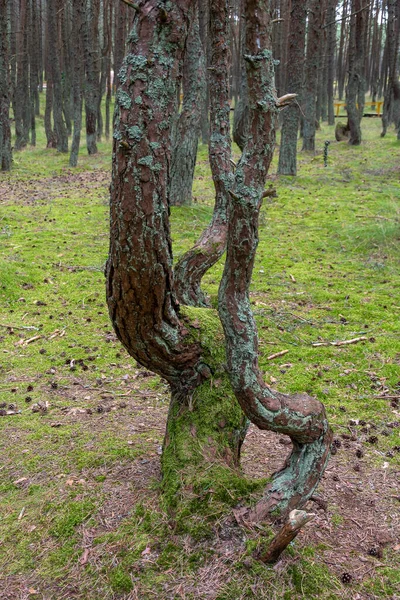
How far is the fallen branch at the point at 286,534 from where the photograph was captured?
264 cm

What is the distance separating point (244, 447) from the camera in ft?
14.9

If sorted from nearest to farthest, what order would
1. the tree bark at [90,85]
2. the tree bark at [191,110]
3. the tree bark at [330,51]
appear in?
the tree bark at [191,110], the tree bark at [90,85], the tree bark at [330,51]

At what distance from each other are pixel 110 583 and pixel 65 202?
1155cm

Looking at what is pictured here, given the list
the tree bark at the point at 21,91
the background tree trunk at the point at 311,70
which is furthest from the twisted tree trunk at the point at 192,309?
the tree bark at the point at 21,91

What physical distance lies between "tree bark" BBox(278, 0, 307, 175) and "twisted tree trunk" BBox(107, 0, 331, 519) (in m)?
11.6

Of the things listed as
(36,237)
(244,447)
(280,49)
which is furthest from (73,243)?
(280,49)

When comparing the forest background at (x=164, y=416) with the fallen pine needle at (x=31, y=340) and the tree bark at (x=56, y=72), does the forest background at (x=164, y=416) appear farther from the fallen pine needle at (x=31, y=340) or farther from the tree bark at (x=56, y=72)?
the tree bark at (x=56, y=72)

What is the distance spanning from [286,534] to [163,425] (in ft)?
7.37

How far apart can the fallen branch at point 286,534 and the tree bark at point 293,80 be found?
13380 millimetres

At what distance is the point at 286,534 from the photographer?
107 inches

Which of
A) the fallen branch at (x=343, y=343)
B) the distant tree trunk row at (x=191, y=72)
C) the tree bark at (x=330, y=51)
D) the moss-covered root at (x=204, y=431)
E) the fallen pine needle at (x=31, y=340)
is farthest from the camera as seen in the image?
the tree bark at (x=330, y=51)

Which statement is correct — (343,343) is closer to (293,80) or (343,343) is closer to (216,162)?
(216,162)

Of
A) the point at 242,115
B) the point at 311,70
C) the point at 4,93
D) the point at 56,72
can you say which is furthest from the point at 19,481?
the point at 56,72

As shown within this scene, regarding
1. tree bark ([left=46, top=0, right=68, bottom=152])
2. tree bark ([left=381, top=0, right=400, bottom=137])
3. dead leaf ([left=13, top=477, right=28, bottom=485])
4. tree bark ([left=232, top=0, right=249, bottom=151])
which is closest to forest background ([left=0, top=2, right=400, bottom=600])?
dead leaf ([left=13, top=477, right=28, bottom=485])
